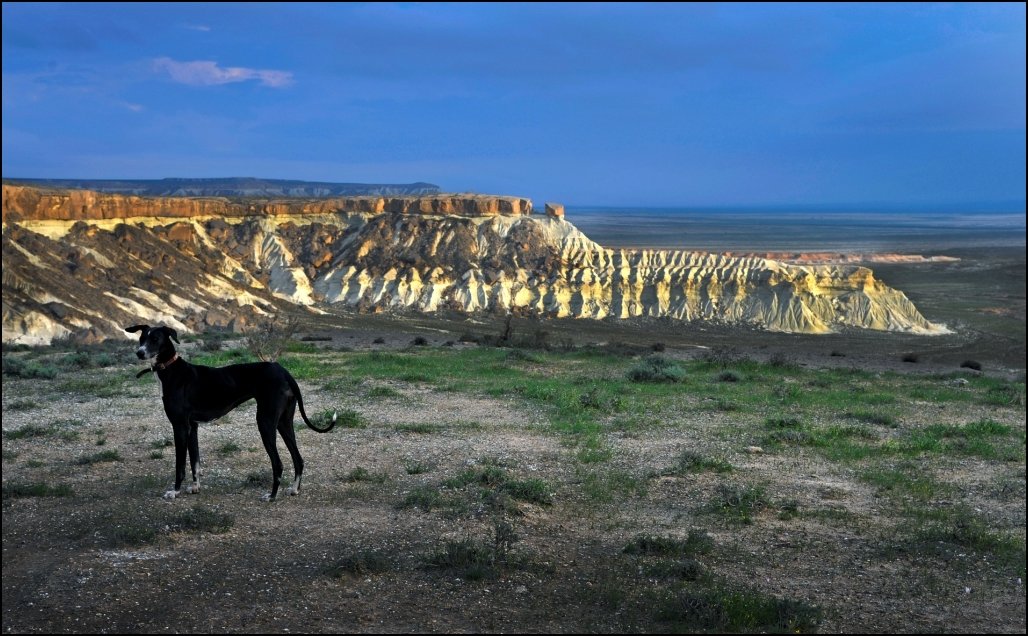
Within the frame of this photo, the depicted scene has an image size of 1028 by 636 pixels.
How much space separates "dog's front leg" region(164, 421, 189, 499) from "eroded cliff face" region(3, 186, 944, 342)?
131 feet

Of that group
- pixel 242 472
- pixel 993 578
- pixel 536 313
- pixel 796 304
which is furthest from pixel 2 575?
pixel 796 304

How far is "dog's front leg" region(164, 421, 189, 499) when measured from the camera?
30.5 ft

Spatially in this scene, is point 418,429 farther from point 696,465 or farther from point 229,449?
point 696,465

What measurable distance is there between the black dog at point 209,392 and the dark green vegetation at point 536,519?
74 cm

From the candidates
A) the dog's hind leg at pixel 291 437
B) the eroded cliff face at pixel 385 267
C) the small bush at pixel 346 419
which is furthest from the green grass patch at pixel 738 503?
the eroded cliff face at pixel 385 267

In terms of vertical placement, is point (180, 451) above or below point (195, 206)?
below

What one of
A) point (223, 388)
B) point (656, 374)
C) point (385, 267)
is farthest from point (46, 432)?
point (385, 267)

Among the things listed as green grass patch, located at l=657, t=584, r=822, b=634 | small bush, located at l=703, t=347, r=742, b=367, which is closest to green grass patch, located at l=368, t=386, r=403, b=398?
small bush, located at l=703, t=347, r=742, b=367

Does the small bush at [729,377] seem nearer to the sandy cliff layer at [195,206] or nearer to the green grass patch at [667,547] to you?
the green grass patch at [667,547]

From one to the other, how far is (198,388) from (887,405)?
14.1 metres

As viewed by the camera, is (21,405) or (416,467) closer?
(416,467)

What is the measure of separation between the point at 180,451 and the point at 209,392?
0.76 metres

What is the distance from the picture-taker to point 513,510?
923cm

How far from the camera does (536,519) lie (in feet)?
29.9
